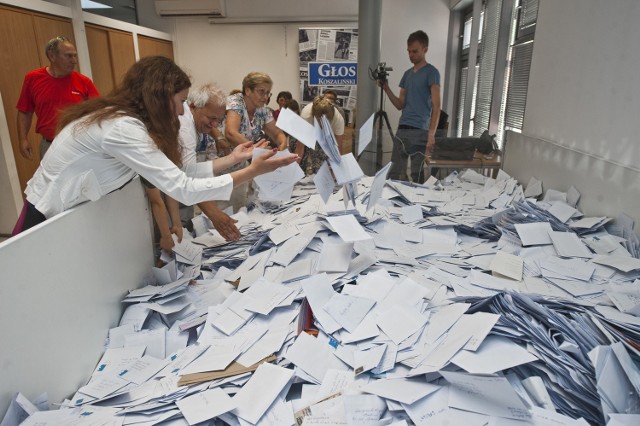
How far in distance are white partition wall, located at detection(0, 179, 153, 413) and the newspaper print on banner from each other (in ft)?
16.3

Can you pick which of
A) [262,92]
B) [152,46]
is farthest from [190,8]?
[262,92]

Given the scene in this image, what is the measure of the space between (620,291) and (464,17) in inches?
211

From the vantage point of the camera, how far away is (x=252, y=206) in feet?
8.89

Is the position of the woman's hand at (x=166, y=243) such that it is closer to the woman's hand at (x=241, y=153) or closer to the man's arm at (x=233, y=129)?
the woman's hand at (x=241, y=153)

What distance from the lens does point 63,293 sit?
113 centimetres

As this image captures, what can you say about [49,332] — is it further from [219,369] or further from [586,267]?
[586,267]

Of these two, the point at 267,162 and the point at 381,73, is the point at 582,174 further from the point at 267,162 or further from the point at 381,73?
the point at 381,73

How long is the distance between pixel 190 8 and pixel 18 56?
3239 millimetres

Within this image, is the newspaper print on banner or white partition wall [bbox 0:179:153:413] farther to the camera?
the newspaper print on banner

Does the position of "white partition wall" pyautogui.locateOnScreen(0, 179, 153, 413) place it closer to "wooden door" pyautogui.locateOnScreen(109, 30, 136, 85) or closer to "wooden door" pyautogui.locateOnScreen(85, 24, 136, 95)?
"wooden door" pyautogui.locateOnScreen(85, 24, 136, 95)

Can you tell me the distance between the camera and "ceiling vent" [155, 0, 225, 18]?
20.5 feet

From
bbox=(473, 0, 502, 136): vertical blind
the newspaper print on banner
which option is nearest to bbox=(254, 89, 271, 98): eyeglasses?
bbox=(473, 0, 502, 136): vertical blind

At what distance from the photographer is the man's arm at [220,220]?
1.99 meters

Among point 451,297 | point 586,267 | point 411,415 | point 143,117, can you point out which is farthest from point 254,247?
point 586,267
